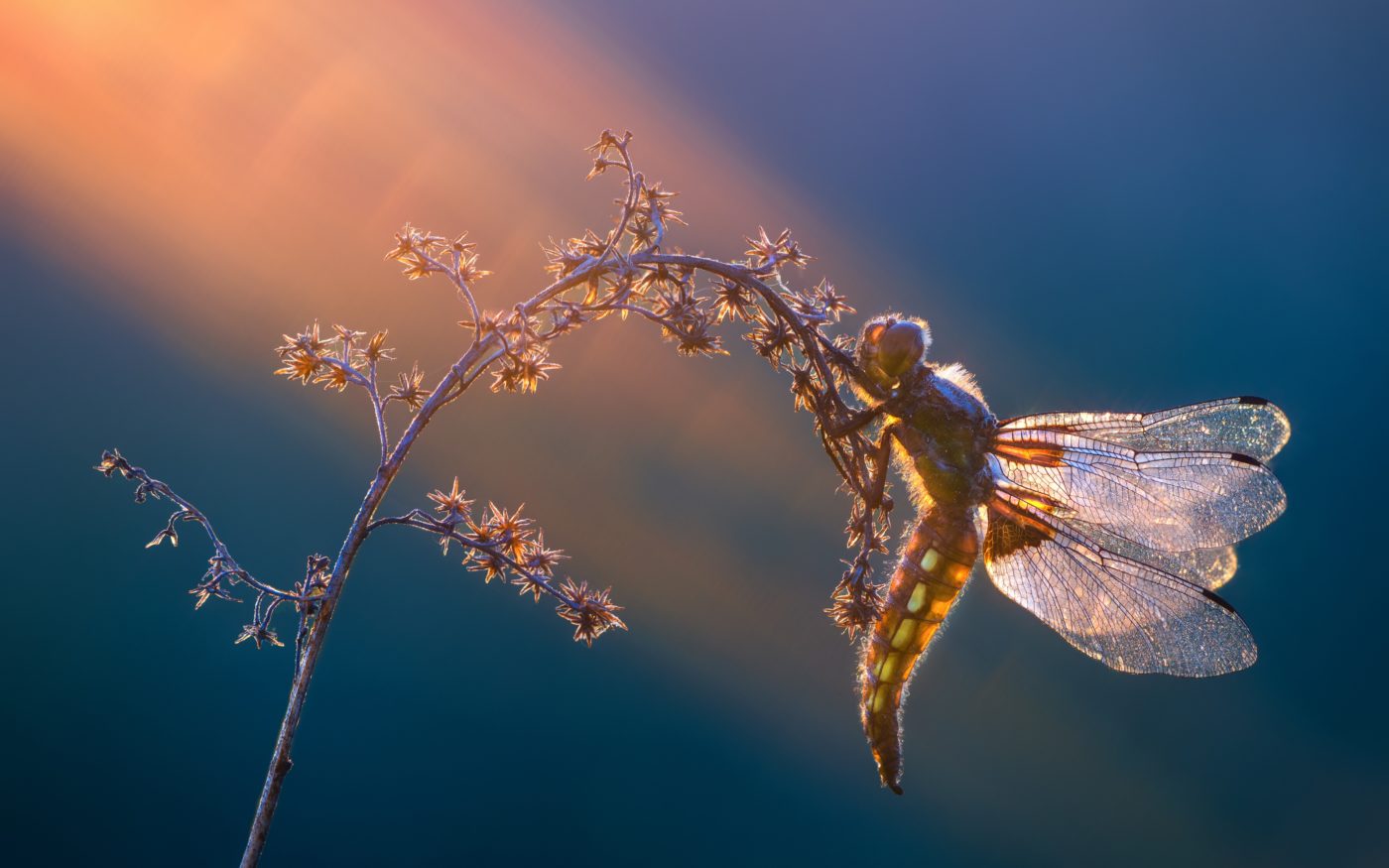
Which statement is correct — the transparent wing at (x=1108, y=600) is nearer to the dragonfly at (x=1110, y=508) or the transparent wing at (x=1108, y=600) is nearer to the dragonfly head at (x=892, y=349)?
the dragonfly at (x=1110, y=508)

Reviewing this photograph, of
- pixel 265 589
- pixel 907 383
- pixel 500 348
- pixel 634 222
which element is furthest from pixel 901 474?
pixel 265 589

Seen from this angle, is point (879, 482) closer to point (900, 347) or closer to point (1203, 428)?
point (900, 347)

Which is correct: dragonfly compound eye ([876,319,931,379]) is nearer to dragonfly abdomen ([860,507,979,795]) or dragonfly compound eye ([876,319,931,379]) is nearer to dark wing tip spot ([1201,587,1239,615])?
dragonfly abdomen ([860,507,979,795])

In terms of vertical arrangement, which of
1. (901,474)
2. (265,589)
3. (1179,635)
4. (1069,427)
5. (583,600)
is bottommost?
(265,589)

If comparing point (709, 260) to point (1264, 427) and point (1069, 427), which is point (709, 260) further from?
point (1264, 427)

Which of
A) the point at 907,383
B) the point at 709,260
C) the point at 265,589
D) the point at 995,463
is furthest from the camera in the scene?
the point at 995,463

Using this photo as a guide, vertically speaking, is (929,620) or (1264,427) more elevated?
(1264,427)

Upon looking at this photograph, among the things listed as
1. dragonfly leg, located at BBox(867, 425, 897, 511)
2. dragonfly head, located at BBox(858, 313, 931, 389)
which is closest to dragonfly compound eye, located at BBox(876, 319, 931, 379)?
dragonfly head, located at BBox(858, 313, 931, 389)

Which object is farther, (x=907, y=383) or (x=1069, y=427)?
(x=1069, y=427)
